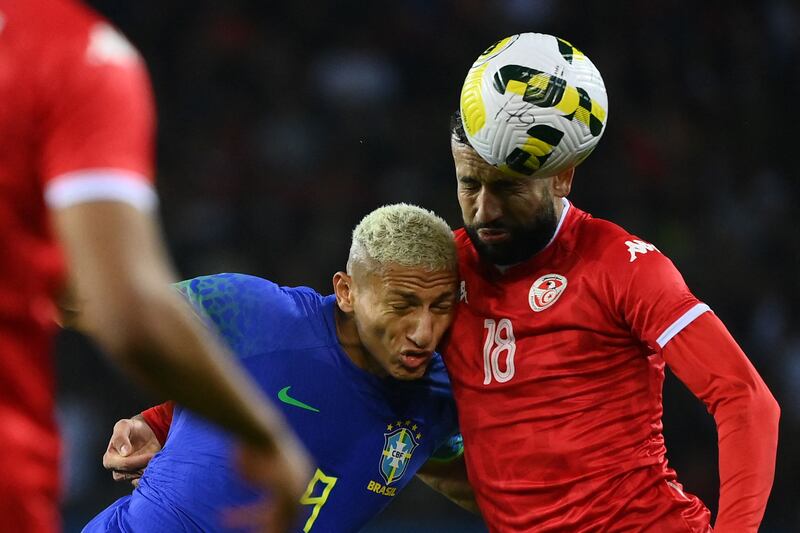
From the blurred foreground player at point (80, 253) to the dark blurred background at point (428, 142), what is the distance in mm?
6205

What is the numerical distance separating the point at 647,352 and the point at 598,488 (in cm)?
39

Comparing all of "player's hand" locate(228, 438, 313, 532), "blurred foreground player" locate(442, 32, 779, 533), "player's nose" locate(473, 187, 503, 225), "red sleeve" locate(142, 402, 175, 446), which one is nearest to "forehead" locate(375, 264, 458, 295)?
"blurred foreground player" locate(442, 32, 779, 533)

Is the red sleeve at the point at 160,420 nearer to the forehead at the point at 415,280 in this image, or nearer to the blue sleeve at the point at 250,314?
the blue sleeve at the point at 250,314

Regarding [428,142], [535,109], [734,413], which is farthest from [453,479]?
[428,142]

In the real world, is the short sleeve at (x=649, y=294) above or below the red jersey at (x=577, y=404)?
above

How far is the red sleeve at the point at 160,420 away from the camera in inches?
144

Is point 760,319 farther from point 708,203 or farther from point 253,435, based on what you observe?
point 253,435

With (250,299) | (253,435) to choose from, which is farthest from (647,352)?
(253,435)

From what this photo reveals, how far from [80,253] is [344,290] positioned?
216cm

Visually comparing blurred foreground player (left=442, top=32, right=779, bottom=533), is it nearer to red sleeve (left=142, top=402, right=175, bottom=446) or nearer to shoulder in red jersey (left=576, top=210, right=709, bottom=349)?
shoulder in red jersey (left=576, top=210, right=709, bottom=349)

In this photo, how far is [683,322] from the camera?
2760 mm

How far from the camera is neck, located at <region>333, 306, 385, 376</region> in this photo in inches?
132

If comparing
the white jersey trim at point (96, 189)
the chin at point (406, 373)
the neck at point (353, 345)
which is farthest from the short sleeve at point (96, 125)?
the neck at point (353, 345)

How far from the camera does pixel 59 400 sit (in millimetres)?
7613
